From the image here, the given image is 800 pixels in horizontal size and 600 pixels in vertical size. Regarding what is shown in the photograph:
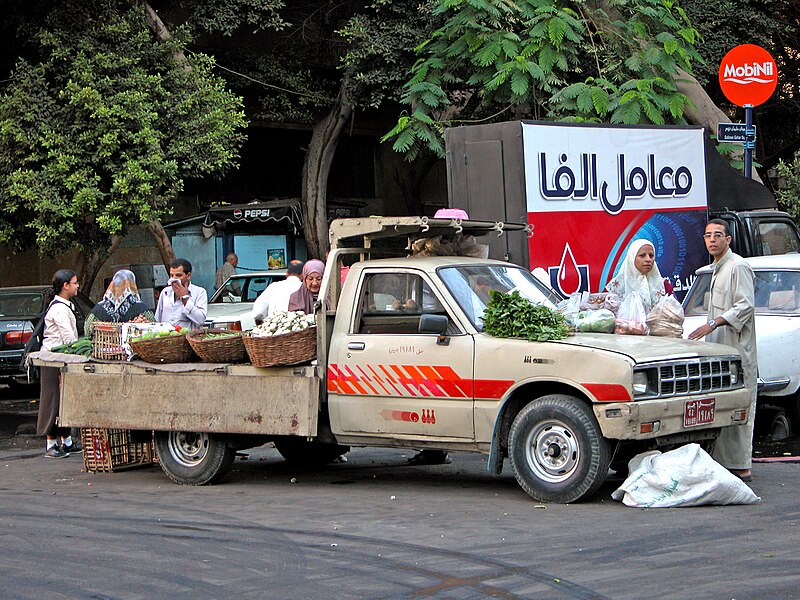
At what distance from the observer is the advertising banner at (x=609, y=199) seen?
13.3 meters

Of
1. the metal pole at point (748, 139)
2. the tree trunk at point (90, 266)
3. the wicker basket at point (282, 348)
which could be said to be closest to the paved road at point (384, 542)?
the wicker basket at point (282, 348)

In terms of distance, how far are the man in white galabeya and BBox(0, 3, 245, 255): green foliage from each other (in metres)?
11.6

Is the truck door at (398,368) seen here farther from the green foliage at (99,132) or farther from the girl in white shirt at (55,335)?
the green foliage at (99,132)

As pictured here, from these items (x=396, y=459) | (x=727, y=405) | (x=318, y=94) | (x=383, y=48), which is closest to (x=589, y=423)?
(x=727, y=405)

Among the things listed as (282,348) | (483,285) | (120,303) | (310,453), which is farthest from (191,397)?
(483,285)

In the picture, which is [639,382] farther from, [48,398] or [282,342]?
[48,398]

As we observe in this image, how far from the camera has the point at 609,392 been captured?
319 inches

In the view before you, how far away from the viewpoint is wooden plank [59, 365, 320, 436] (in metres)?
9.23

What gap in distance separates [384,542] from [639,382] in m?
2.14

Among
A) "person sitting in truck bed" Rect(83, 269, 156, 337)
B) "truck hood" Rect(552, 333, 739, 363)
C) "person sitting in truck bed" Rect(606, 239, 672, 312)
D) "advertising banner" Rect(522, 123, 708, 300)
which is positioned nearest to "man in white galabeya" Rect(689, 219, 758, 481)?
"truck hood" Rect(552, 333, 739, 363)

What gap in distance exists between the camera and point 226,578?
21.2 ft

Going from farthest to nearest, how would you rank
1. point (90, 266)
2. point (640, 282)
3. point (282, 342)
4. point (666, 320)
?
point (90, 266), point (640, 282), point (666, 320), point (282, 342)

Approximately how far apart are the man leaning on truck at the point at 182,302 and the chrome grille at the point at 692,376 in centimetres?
489

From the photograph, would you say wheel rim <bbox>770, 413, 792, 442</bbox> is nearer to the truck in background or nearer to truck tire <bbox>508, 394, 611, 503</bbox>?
the truck in background
